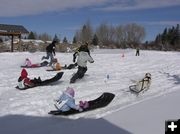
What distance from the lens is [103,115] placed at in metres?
8.71

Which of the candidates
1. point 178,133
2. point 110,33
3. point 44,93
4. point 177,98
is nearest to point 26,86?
point 44,93

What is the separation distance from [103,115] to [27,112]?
219 cm

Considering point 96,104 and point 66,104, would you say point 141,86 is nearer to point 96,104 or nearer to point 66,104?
point 96,104

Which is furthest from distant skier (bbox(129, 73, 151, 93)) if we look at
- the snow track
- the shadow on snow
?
the shadow on snow

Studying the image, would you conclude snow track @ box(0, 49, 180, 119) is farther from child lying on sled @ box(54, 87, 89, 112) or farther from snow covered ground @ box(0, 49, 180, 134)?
child lying on sled @ box(54, 87, 89, 112)

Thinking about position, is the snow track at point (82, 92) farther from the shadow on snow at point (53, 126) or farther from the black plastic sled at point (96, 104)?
the shadow on snow at point (53, 126)

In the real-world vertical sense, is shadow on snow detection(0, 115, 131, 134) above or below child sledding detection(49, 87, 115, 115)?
below

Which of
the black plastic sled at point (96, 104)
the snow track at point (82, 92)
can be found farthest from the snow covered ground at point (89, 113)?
the black plastic sled at point (96, 104)

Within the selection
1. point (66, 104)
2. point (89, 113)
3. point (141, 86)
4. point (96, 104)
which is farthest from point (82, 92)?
point (66, 104)

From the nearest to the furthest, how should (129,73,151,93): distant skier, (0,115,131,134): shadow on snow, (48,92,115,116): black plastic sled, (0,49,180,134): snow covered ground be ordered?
(0,115,131,134): shadow on snow → (0,49,180,134): snow covered ground → (48,92,115,116): black plastic sled → (129,73,151,93): distant skier

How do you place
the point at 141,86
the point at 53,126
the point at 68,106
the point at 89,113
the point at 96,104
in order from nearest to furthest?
the point at 53,126, the point at 68,106, the point at 89,113, the point at 96,104, the point at 141,86

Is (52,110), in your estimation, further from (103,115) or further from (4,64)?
(4,64)

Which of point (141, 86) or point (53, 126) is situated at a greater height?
point (141, 86)

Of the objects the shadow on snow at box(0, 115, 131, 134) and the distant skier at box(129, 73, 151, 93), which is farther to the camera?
the distant skier at box(129, 73, 151, 93)
